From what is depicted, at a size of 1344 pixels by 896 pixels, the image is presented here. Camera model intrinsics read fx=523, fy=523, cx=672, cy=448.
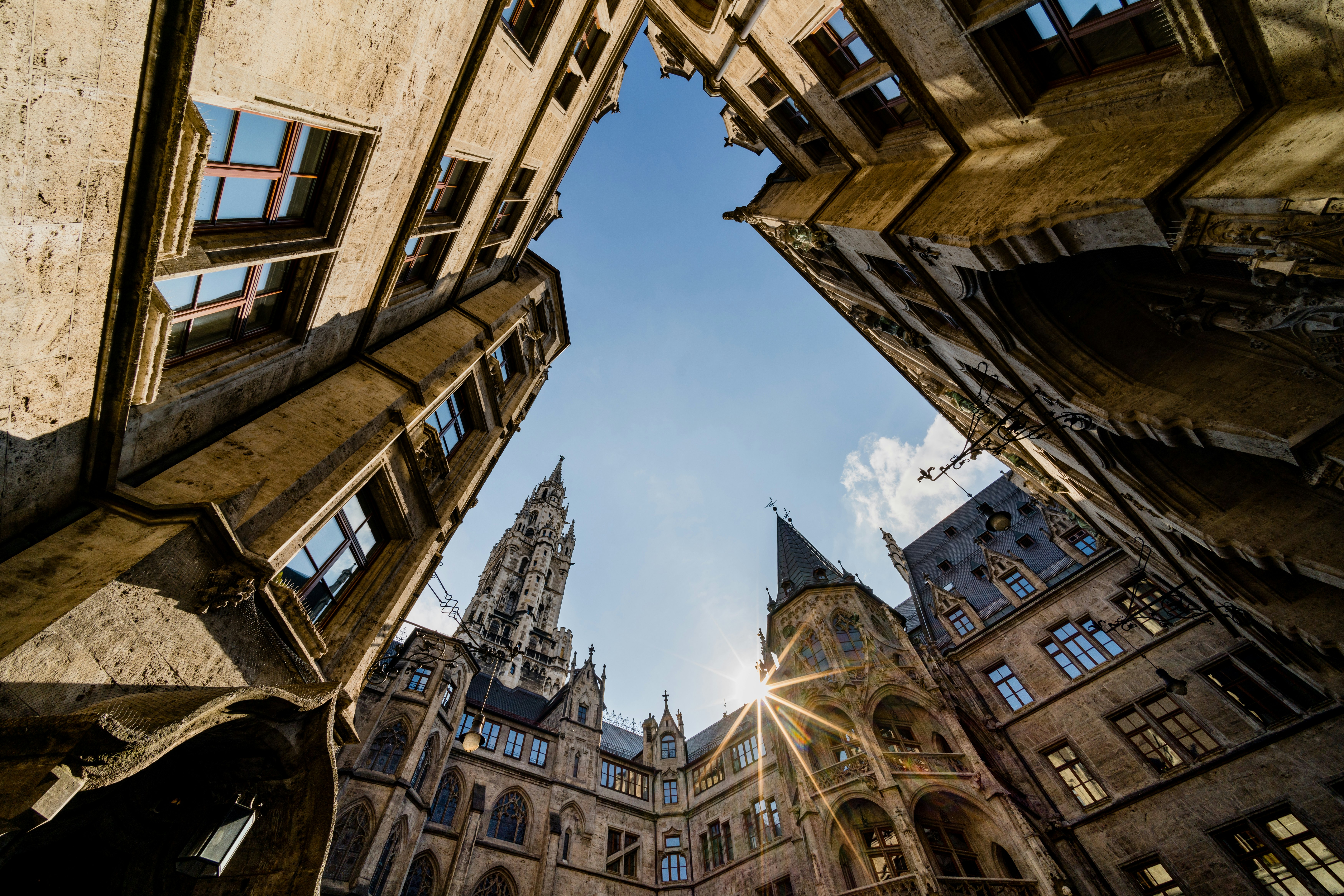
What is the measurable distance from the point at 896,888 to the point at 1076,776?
6799 millimetres

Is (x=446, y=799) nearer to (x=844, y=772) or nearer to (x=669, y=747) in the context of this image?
(x=669, y=747)

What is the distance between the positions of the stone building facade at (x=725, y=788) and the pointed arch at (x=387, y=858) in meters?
0.07

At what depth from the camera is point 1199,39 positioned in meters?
5.01

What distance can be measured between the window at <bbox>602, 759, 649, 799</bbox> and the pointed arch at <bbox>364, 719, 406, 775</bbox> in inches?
436

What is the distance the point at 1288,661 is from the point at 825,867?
13221 millimetres

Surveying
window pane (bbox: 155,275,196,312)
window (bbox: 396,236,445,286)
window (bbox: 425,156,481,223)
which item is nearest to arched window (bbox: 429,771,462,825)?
Result: window (bbox: 396,236,445,286)

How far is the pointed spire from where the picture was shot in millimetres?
25000

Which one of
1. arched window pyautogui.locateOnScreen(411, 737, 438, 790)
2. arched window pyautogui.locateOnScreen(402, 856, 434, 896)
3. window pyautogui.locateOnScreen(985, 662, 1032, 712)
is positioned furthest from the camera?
arched window pyautogui.locateOnScreen(411, 737, 438, 790)

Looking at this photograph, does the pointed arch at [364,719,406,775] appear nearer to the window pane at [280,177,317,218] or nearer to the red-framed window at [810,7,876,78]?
the window pane at [280,177,317,218]

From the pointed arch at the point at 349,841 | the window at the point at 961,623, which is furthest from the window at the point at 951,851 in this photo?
the pointed arch at the point at 349,841

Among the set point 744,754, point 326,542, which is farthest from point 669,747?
point 326,542

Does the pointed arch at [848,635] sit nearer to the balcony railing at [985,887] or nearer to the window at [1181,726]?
the balcony railing at [985,887]

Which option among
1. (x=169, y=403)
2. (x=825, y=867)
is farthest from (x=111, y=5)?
(x=825, y=867)

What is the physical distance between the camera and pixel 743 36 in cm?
1192
